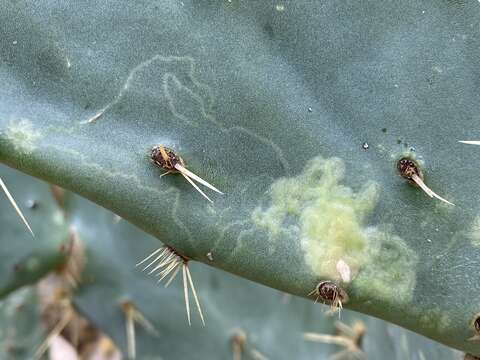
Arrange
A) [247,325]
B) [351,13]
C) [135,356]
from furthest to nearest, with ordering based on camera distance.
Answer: [135,356]
[247,325]
[351,13]

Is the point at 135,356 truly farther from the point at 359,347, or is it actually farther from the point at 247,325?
the point at 359,347

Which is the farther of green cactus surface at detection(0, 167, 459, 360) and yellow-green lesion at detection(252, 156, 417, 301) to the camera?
green cactus surface at detection(0, 167, 459, 360)

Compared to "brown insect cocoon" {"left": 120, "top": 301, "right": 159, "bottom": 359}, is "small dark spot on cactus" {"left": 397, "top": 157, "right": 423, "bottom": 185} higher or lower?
higher

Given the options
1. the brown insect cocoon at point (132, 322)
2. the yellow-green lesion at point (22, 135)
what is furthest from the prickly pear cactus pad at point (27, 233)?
the yellow-green lesion at point (22, 135)

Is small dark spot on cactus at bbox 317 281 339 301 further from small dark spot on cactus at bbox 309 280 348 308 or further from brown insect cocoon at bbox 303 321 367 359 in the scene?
brown insect cocoon at bbox 303 321 367 359

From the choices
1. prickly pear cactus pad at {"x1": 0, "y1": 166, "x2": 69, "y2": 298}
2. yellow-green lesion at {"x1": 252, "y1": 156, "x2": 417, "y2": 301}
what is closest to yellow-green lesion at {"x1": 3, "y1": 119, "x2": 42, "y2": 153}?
yellow-green lesion at {"x1": 252, "y1": 156, "x2": 417, "y2": 301}

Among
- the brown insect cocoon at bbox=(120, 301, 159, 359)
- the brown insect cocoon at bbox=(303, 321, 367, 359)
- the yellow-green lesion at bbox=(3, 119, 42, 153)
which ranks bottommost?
the yellow-green lesion at bbox=(3, 119, 42, 153)

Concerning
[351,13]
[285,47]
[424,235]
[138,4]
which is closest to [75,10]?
[138,4]
